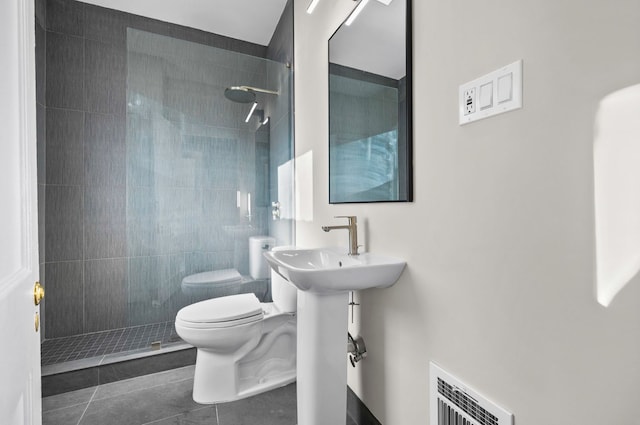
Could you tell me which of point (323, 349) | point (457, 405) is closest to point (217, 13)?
point (323, 349)

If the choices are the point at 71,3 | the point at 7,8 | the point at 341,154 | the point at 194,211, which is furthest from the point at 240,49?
the point at 7,8

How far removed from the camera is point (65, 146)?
2.27m

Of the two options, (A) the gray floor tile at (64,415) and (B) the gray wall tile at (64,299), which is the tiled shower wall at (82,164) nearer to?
(B) the gray wall tile at (64,299)

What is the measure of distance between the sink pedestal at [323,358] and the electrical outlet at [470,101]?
83 centimetres

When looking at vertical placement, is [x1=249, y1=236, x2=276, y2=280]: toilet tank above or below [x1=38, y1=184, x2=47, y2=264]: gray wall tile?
below

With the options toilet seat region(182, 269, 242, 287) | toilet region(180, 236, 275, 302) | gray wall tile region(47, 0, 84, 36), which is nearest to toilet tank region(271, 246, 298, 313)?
toilet region(180, 236, 275, 302)

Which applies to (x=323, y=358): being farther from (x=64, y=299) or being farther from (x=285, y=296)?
(x=64, y=299)

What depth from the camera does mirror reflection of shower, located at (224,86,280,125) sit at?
7.59 ft

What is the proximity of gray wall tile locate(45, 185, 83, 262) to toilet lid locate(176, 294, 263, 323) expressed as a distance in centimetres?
126

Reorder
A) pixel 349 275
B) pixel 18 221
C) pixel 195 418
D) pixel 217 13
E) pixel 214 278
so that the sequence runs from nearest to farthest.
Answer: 1. pixel 18 221
2. pixel 349 275
3. pixel 195 418
4. pixel 214 278
5. pixel 217 13

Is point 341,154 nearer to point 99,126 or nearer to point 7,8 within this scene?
point 7,8

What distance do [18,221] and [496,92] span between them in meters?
1.16

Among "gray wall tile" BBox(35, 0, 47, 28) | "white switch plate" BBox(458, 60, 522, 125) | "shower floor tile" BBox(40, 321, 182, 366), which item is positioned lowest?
"shower floor tile" BBox(40, 321, 182, 366)

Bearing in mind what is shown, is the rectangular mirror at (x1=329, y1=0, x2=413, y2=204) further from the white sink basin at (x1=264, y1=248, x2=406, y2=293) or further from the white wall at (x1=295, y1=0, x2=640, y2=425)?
the white sink basin at (x1=264, y1=248, x2=406, y2=293)
